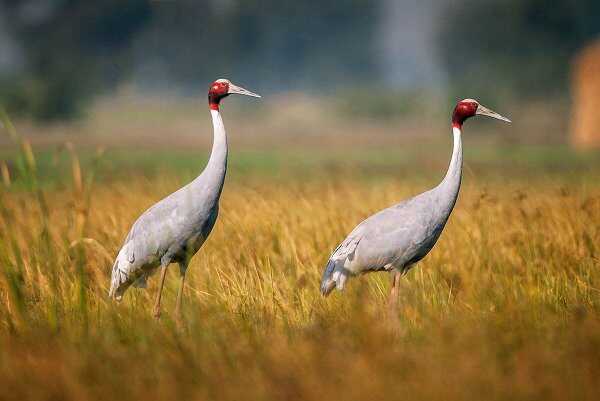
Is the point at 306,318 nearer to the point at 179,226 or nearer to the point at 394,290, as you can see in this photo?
the point at 394,290

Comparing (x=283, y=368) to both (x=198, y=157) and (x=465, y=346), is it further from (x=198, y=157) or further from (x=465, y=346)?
(x=198, y=157)

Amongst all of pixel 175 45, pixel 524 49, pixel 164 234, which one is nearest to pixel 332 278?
pixel 164 234

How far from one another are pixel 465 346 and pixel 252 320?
1290mm

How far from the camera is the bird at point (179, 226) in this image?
482 cm

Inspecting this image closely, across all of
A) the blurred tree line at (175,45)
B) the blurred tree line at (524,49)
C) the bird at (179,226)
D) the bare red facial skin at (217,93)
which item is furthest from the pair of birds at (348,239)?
the blurred tree line at (175,45)

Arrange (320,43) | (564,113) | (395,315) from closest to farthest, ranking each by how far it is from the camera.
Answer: (395,315) → (564,113) → (320,43)

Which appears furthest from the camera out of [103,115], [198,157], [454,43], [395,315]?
[103,115]

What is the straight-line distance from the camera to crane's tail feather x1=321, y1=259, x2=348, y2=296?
4812 millimetres

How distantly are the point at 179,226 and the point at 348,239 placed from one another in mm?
946

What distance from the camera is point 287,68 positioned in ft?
314

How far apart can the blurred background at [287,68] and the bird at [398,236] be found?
24.9 m

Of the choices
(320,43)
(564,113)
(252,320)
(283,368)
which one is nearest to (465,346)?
(283,368)

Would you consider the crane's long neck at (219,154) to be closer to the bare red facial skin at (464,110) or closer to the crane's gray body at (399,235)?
the crane's gray body at (399,235)

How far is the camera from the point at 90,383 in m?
3.35
